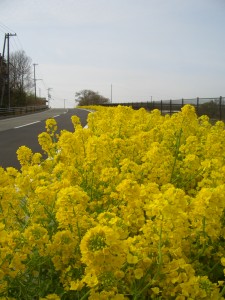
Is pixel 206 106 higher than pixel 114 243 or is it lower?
higher

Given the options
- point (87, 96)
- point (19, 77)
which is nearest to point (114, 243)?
point (19, 77)

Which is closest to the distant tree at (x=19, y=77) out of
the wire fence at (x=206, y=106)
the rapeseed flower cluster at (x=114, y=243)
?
the wire fence at (x=206, y=106)

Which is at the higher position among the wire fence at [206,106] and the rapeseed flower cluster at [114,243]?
the wire fence at [206,106]

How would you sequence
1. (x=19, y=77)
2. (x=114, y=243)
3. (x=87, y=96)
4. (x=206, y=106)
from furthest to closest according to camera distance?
(x=87, y=96), (x=19, y=77), (x=206, y=106), (x=114, y=243)

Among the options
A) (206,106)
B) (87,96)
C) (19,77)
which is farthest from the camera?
(87,96)

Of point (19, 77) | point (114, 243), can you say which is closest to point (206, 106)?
point (114, 243)

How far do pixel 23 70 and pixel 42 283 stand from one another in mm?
81937

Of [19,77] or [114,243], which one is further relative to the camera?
[19,77]

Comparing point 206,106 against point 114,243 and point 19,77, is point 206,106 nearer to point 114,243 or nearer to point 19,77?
point 114,243

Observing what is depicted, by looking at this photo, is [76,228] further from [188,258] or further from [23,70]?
[23,70]

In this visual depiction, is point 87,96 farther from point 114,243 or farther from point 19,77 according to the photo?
point 114,243

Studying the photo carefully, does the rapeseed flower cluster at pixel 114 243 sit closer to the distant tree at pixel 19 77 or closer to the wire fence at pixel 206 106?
the wire fence at pixel 206 106

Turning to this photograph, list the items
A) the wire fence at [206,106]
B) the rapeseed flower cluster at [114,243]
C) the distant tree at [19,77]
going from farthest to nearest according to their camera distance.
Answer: the distant tree at [19,77] → the wire fence at [206,106] → the rapeseed flower cluster at [114,243]

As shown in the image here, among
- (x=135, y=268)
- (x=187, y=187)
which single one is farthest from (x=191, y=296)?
(x=187, y=187)
